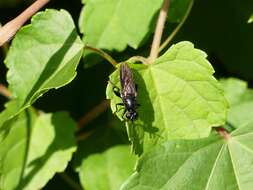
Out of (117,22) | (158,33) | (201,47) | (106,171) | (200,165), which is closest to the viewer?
(200,165)

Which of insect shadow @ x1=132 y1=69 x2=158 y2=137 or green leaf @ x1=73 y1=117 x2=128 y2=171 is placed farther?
green leaf @ x1=73 y1=117 x2=128 y2=171

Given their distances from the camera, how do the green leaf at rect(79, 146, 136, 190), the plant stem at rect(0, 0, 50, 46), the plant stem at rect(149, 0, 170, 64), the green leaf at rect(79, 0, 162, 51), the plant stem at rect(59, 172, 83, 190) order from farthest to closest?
the plant stem at rect(59, 172, 83, 190)
the green leaf at rect(79, 146, 136, 190)
the green leaf at rect(79, 0, 162, 51)
the plant stem at rect(149, 0, 170, 64)
the plant stem at rect(0, 0, 50, 46)

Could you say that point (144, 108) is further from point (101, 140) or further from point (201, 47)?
point (201, 47)

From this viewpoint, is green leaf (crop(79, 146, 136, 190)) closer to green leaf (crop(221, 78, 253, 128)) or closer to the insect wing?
green leaf (crop(221, 78, 253, 128))

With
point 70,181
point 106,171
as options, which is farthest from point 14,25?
point 70,181

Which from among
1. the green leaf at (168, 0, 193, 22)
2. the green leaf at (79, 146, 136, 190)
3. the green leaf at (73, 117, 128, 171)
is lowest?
the green leaf at (79, 146, 136, 190)

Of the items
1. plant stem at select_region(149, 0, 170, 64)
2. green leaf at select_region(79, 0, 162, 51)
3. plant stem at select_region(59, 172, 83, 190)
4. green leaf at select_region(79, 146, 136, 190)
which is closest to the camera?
plant stem at select_region(149, 0, 170, 64)

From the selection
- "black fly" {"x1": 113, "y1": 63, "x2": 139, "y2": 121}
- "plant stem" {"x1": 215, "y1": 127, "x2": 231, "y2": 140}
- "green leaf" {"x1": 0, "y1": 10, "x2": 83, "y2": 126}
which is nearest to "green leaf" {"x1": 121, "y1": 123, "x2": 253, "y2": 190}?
"plant stem" {"x1": 215, "y1": 127, "x2": 231, "y2": 140}

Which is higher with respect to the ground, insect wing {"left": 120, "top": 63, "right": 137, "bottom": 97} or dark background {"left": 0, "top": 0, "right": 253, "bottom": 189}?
insect wing {"left": 120, "top": 63, "right": 137, "bottom": 97}
